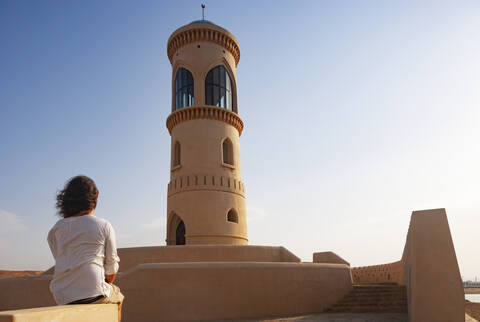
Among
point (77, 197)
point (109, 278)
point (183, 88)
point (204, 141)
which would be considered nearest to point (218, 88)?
point (183, 88)

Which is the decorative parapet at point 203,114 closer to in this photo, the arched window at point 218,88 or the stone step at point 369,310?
the arched window at point 218,88

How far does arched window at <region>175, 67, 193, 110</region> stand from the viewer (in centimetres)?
1847

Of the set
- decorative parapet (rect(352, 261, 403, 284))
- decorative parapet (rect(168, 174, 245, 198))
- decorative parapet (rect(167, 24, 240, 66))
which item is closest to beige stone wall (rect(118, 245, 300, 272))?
decorative parapet (rect(168, 174, 245, 198))

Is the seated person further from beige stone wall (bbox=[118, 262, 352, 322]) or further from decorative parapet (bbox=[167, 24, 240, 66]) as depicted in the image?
decorative parapet (bbox=[167, 24, 240, 66])

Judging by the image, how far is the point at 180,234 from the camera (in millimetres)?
17641

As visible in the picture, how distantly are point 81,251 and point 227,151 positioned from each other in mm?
16019

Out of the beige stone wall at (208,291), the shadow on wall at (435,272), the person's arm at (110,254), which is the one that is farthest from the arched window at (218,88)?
the person's arm at (110,254)

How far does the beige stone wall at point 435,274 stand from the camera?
7.42 metres

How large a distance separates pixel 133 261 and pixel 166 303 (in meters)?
3.15

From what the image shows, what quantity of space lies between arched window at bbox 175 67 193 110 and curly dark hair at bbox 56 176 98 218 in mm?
15816

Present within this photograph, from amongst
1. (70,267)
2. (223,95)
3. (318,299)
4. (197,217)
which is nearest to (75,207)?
(70,267)

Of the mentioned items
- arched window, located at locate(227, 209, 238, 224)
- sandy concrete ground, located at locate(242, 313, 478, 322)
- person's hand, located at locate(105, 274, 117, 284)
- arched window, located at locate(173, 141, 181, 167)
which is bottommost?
sandy concrete ground, located at locate(242, 313, 478, 322)

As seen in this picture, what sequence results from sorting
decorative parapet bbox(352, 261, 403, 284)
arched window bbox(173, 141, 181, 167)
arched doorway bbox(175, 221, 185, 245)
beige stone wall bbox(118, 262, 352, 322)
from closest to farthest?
beige stone wall bbox(118, 262, 352, 322)
decorative parapet bbox(352, 261, 403, 284)
arched doorway bbox(175, 221, 185, 245)
arched window bbox(173, 141, 181, 167)

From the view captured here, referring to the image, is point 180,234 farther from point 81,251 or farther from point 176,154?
point 81,251
